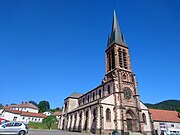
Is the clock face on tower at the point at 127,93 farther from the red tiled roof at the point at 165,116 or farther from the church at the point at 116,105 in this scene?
the red tiled roof at the point at 165,116

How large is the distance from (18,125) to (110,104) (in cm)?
1908

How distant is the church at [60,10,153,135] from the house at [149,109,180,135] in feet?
18.6

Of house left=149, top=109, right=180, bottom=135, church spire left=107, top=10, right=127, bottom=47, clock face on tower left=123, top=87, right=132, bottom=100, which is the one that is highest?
church spire left=107, top=10, right=127, bottom=47

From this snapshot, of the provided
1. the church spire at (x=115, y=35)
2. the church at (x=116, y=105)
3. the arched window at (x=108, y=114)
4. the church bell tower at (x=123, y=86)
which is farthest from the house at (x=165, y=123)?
the church spire at (x=115, y=35)

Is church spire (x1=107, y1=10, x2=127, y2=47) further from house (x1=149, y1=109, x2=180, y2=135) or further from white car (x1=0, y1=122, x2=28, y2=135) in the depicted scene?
white car (x1=0, y1=122, x2=28, y2=135)

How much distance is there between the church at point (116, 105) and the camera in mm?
28112

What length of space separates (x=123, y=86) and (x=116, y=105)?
5.25m

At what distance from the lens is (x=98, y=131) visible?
2664cm

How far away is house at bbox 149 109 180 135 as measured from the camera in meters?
37.3

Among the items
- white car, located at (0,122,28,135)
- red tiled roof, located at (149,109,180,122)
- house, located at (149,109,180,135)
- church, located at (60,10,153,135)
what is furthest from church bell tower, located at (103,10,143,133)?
white car, located at (0,122,28,135)

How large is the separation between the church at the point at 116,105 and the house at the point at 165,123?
5.67m

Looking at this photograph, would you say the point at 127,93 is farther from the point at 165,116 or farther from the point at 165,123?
the point at 165,116

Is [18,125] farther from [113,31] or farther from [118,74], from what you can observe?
[113,31]

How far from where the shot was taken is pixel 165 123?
38.7m
